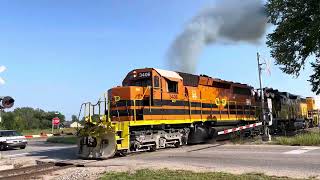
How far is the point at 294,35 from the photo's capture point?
31.7 meters

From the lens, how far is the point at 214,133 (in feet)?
81.7

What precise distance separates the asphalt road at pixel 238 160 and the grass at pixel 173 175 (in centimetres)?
87

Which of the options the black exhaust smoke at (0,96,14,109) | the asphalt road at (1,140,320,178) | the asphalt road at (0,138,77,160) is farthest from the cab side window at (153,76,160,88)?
the black exhaust smoke at (0,96,14,109)

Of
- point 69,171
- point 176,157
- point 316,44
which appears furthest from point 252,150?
point 316,44

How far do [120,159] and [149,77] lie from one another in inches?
172

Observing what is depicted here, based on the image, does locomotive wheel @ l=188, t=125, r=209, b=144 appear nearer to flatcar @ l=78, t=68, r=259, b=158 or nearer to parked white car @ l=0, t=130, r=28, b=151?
flatcar @ l=78, t=68, r=259, b=158

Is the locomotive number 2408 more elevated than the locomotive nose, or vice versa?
the locomotive number 2408

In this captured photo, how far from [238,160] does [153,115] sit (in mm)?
5277

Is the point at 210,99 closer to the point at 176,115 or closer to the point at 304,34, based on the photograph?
the point at 176,115

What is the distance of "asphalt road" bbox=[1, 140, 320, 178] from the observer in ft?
44.8

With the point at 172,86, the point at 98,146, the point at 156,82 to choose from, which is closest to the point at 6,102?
the point at 98,146

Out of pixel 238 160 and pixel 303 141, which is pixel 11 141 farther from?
pixel 303 141

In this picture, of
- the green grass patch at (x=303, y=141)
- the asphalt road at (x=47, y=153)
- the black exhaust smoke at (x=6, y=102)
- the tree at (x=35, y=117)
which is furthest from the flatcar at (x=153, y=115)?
the tree at (x=35, y=117)

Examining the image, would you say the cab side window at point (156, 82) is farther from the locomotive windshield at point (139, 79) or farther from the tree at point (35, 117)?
the tree at point (35, 117)
